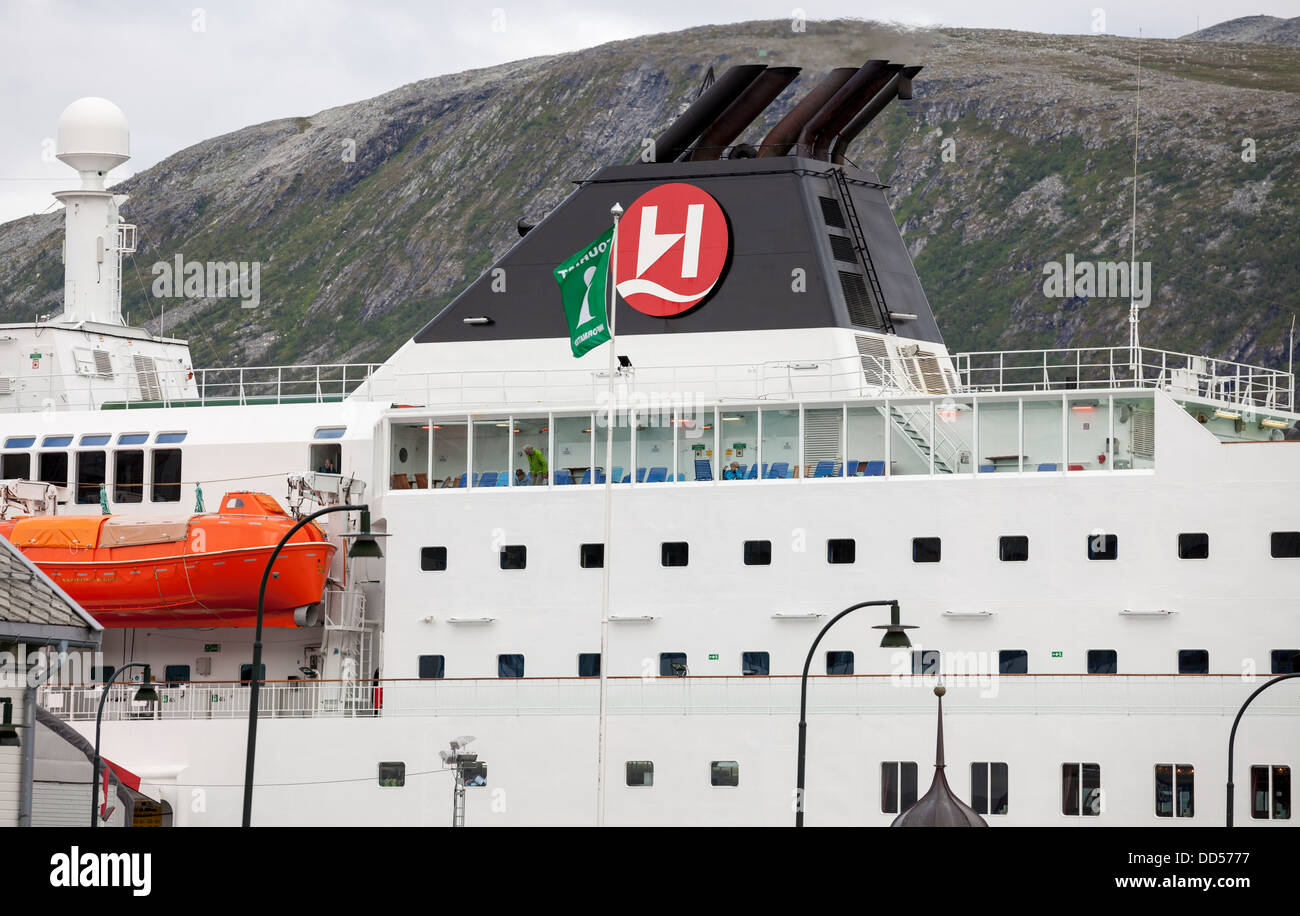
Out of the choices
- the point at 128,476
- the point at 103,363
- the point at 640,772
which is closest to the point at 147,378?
the point at 103,363

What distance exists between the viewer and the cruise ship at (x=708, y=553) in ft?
90.9

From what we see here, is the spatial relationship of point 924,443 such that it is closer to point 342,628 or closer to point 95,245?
point 342,628

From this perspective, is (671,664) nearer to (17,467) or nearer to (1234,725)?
(1234,725)

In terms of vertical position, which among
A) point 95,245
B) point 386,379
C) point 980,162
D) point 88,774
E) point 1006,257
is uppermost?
point 980,162

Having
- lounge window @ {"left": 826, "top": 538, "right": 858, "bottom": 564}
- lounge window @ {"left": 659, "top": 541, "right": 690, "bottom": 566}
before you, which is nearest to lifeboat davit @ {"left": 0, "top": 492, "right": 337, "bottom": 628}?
lounge window @ {"left": 659, "top": 541, "right": 690, "bottom": 566}

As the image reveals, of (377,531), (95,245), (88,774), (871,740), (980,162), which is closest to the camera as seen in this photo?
(88,774)

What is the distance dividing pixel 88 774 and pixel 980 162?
145m

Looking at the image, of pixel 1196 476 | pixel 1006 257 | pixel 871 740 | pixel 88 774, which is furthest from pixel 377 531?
pixel 1006 257

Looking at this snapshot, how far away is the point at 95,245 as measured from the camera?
3888cm

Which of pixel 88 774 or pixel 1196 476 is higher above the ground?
pixel 1196 476

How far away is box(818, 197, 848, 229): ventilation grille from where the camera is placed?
106ft

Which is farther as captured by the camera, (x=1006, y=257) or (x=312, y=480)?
(x=1006, y=257)

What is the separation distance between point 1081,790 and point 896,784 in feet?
8.73

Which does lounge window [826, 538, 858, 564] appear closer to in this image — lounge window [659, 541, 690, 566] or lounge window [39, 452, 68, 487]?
lounge window [659, 541, 690, 566]
